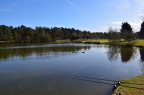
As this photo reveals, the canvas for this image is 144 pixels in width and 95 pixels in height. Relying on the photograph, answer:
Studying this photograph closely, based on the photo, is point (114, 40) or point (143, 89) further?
point (114, 40)

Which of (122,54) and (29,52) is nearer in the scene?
(122,54)

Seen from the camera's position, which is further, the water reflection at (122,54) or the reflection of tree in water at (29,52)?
the reflection of tree in water at (29,52)

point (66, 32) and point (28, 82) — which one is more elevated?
point (66, 32)

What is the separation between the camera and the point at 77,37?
142 metres

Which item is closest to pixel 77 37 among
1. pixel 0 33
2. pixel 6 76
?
pixel 0 33

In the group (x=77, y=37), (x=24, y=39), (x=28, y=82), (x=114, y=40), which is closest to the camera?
(x=28, y=82)

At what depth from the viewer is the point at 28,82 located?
17.9 meters

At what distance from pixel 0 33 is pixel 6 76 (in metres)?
101

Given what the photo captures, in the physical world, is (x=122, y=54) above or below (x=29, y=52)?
below

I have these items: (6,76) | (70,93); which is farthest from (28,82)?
(70,93)

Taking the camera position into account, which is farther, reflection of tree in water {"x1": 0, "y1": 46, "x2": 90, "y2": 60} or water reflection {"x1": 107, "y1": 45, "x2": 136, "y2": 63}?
reflection of tree in water {"x1": 0, "y1": 46, "x2": 90, "y2": 60}

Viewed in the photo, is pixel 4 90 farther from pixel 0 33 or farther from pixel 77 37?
pixel 77 37

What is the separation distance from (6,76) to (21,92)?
6859 millimetres

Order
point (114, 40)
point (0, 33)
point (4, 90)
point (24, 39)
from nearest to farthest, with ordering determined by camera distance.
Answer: point (4, 90), point (114, 40), point (0, 33), point (24, 39)
